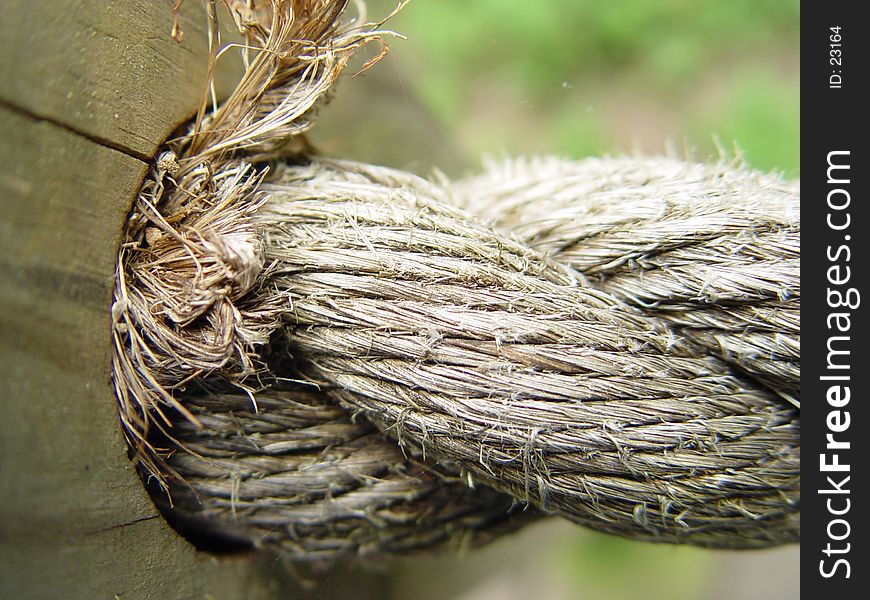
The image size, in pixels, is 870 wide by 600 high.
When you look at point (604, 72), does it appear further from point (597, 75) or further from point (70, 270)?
point (70, 270)

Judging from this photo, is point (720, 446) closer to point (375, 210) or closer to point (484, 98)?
point (375, 210)

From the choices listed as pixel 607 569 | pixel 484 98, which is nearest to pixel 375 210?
pixel 484 98

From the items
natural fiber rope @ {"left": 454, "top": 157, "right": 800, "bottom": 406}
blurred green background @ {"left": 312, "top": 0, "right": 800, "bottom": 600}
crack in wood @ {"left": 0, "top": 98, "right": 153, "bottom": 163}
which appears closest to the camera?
crack in wood @ {"left": 0, "top": 98, "right": 153, "bottom": 163}

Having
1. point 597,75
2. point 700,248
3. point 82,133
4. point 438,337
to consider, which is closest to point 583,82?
point 597,75

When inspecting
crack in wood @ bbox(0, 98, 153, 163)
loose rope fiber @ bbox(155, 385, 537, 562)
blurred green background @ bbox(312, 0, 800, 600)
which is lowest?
loose rope fiber @ bbox(155, 385, 537, 562)
